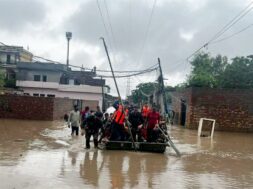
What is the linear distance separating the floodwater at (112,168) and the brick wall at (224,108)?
14.7 metres

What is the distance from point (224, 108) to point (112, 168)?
21.8m

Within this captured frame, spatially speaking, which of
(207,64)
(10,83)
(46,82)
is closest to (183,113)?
(207,64)

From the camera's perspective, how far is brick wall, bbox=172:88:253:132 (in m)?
32.4

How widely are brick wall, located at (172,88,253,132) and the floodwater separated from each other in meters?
14.7

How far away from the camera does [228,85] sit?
40.7 metres

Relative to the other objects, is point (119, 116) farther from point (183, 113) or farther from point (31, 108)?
point (183, 113)

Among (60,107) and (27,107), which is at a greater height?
(60,107)

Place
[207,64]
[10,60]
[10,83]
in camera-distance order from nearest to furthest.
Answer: [207,64], [10,83], [10,60]

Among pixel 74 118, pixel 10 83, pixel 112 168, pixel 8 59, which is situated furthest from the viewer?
pixel 8 59

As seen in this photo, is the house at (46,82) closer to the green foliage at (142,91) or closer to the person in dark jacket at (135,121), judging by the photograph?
the green foliage at (142,91)

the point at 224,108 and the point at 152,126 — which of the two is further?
the point at 224,108

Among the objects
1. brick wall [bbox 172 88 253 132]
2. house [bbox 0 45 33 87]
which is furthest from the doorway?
house [bbox 0 45 33 87]

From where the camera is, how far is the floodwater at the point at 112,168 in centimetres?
1000

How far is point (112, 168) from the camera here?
12.1 metres
